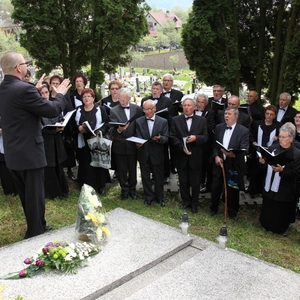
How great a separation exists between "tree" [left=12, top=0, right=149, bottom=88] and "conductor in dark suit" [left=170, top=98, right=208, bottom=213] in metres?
3.63

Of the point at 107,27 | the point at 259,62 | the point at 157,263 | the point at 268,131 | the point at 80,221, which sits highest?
the point at 107,27

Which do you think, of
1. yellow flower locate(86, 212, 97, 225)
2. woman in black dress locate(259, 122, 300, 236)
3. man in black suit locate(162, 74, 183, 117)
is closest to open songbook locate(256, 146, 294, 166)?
woman in black dress locate(259, 122, 300, 236)

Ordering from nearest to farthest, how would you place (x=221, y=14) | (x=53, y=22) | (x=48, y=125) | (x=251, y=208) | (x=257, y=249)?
(x=257, y=249) < (x=48, y=125) < (x=251, y=208) < (x=221, y=14) < (x=53, y=22)

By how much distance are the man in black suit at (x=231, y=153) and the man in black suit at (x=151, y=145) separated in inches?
36.0

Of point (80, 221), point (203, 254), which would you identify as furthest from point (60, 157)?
point (203, 254)

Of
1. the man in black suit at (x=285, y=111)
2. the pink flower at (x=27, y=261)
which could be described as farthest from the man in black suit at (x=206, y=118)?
the pink flower at (x=27, y=261)

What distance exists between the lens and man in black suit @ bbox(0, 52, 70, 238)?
405 centimetres

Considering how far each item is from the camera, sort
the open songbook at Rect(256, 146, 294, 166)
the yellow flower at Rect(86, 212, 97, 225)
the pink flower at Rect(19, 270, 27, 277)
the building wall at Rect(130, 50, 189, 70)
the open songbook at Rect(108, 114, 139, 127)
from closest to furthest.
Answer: the pink flower at Rect(19, 270, 27, 277) → the yellow flower at Rect(86, 212, 97, 225) → the open songbook at Rect(256, 146, 294, 166) → the open songbook at Rect(108, 114, 139, 127) → the building wall at Rect(130, 50, 189, 70)

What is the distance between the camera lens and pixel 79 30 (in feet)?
30.7

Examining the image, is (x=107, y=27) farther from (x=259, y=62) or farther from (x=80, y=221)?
(x=80, y=221)

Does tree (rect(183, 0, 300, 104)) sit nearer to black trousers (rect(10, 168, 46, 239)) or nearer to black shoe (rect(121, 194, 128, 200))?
black shoe (rect(121, 194, 128, 200))

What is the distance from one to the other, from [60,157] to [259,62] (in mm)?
5235

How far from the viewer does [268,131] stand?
6.28m

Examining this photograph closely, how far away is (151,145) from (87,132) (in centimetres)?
115
